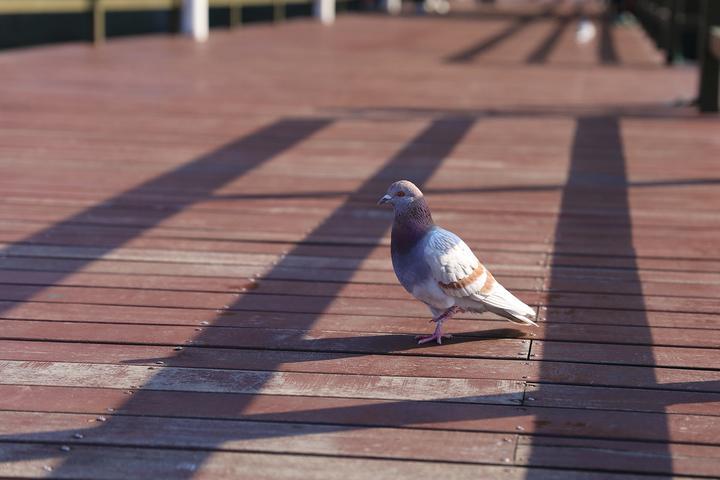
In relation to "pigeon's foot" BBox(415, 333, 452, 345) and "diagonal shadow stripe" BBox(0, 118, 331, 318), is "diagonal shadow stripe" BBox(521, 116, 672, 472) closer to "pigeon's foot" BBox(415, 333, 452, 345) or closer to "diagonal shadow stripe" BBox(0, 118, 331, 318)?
"pigeon's foot" BBox(415, 333, 452, 345)

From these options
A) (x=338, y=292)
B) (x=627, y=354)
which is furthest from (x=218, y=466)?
(x=338, y=292)

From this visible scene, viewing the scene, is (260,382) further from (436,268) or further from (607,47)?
(607,47)

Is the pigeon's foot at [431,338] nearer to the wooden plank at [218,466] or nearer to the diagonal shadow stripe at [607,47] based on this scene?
the wooden plank at [218,466]

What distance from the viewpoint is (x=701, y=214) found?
541 cm

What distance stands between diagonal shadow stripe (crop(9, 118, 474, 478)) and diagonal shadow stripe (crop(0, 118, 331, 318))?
67 cm

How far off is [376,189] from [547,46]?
1192cm

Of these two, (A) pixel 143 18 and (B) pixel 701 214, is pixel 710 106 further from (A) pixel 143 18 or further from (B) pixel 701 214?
(A) pixel 143 18

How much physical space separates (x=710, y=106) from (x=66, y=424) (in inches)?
282

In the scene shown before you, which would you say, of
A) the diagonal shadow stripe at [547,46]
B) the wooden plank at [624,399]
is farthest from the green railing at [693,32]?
the wooden plank at [624,399]

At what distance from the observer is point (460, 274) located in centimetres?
335

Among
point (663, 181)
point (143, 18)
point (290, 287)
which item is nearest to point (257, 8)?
point (143, 18)

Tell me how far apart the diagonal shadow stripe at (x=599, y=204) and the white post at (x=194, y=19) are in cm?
910

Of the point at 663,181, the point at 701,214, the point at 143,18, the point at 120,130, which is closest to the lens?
the point at 701,214

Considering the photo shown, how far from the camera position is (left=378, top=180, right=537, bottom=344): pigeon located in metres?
A: 3.35
